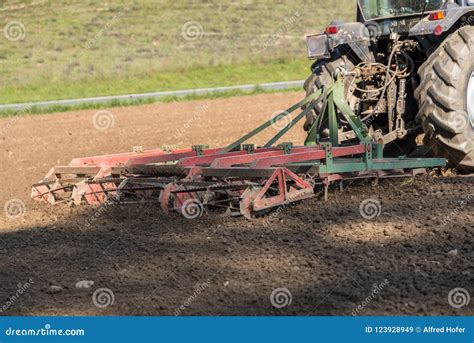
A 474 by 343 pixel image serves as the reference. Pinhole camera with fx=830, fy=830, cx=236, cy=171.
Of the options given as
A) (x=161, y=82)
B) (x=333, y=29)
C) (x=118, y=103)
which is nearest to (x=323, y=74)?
→ (x=333, y=29)

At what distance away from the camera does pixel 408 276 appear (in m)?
5.07

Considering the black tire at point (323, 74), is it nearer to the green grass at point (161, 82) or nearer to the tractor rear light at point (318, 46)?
the tractor rear light at point (318, 46)

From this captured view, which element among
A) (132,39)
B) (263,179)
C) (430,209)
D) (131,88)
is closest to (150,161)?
(263,179)

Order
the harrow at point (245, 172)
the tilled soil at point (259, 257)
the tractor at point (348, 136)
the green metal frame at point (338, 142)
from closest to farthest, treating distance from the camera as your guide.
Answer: the tilled soil at point (259, 257)
the harrow at point (245, 172)
the tractor at point (348, 136)
the green metal frame at point (338, 142)

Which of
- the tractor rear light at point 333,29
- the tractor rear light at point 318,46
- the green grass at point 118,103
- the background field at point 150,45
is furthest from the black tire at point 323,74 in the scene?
the background field at point 150,45

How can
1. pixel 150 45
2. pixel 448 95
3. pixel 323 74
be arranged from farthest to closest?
pixel 150 45, pixel 323 74, pixel 448 95

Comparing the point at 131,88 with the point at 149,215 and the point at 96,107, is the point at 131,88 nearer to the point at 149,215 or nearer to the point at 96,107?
the point at 96,107

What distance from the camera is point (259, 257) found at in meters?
5.69

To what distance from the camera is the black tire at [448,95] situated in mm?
7281

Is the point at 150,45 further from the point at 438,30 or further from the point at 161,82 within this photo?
the point at 438,30

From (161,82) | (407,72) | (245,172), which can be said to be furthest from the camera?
(161,82)

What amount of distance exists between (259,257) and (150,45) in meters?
27.0

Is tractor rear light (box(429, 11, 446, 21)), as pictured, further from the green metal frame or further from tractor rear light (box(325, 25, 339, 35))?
tractor rear light (box(325, 25, 339, 35))

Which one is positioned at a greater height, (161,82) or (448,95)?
(448,95)
